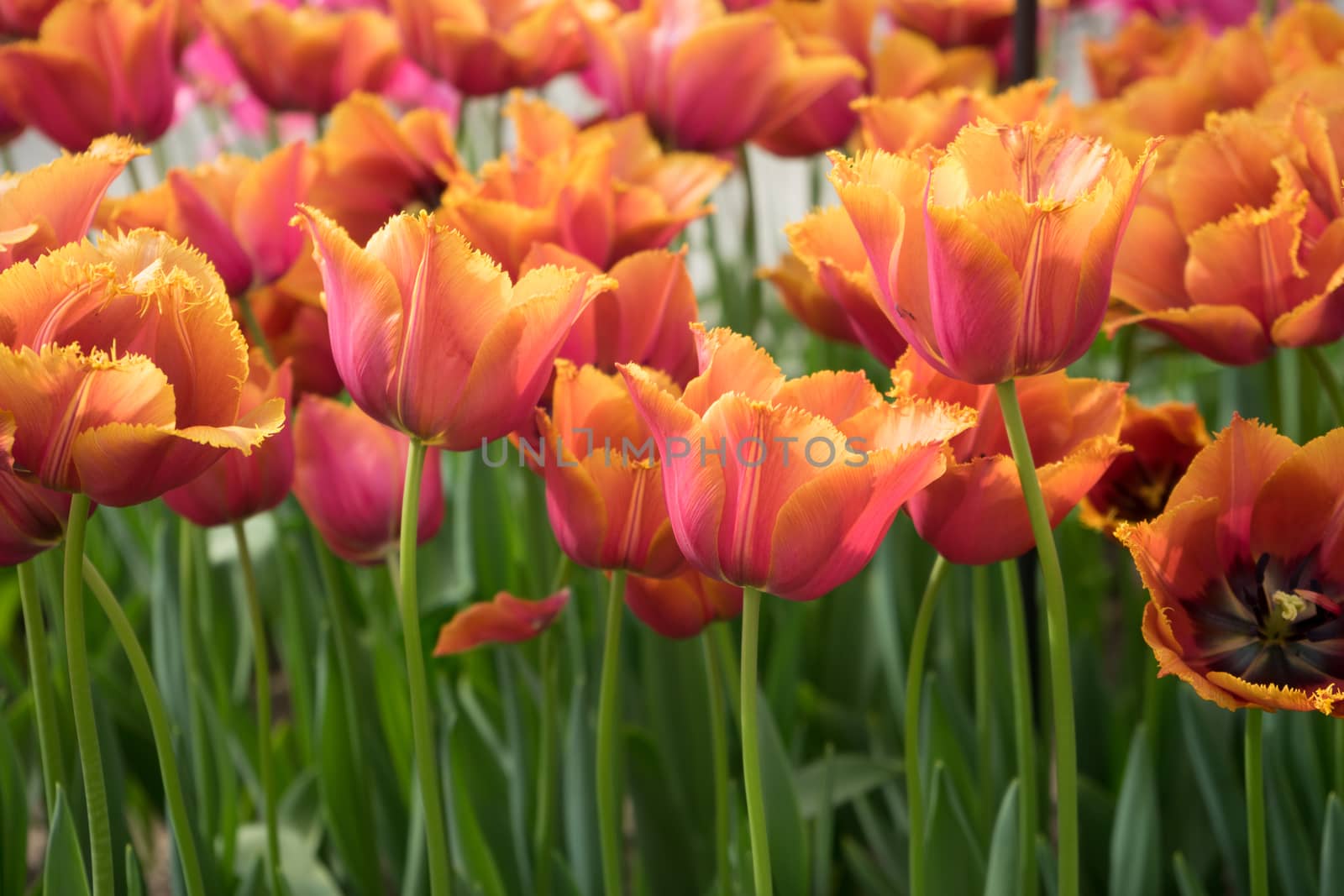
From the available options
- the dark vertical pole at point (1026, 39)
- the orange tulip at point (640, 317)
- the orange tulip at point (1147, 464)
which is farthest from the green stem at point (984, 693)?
the dark vertical pole at point (1026, 39)

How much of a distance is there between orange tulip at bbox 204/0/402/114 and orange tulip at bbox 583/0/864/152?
181 mm

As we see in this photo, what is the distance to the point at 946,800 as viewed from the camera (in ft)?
1.67

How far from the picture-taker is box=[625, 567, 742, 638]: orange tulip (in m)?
0.50

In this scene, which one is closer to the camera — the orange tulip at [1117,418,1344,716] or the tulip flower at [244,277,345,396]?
the orange tulip at [1117,418,1344,716]

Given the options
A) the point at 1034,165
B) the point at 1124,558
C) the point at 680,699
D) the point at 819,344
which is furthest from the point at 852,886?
the point at 1034,165

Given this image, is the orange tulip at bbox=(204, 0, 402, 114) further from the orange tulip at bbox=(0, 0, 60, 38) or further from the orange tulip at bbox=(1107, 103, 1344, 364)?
the orange tulip at bbox=(1107, 103, 1344, 364)

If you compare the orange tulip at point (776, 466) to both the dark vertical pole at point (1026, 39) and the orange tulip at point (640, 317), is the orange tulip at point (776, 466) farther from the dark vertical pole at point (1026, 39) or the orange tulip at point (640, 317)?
the dark vertical pole at point (1026, 39)

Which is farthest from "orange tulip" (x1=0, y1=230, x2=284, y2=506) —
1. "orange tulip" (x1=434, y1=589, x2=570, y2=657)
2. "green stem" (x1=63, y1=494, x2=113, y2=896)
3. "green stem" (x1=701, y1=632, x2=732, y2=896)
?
"green stem" (x1=701, y1=632, x2=732, y2=896)

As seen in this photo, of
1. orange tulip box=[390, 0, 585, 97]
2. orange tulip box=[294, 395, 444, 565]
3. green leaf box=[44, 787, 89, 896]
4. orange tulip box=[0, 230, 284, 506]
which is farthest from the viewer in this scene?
orange tulip box=[390, 0, 585, 97]

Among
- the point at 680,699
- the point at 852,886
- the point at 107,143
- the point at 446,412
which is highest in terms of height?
the point at 107,143

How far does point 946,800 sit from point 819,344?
57 cm

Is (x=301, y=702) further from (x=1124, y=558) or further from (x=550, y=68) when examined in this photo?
(x=1124, y=558)

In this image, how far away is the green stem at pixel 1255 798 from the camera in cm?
43

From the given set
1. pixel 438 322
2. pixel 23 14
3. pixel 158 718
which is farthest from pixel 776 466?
pixel 23 14
